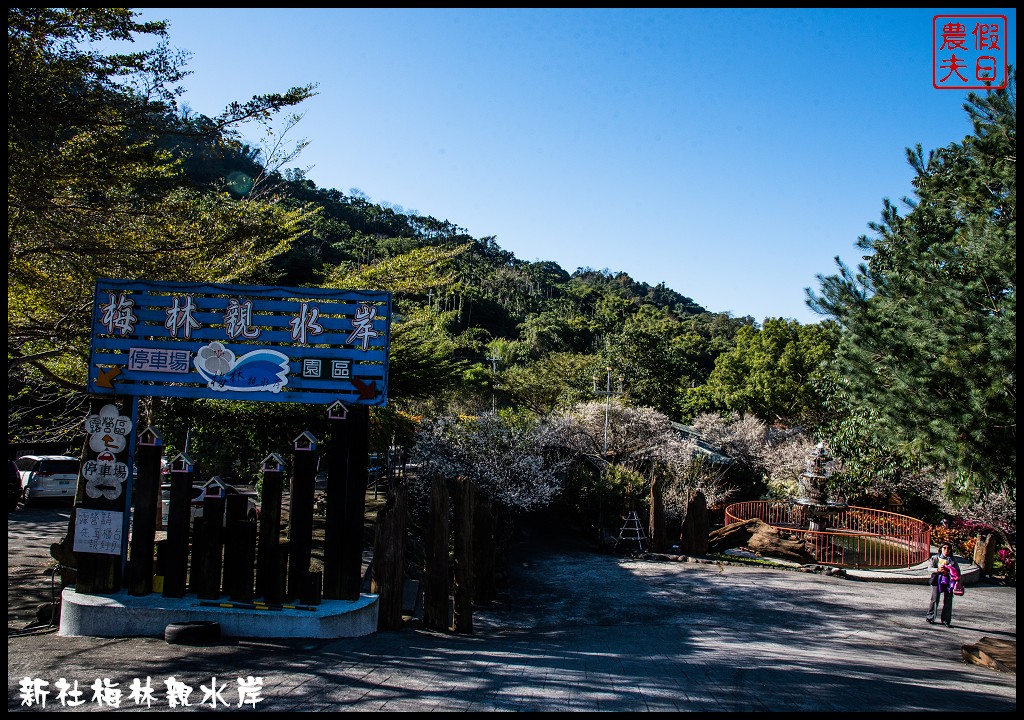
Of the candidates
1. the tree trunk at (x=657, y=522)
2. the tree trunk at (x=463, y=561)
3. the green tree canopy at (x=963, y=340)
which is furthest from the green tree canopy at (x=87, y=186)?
the tree trunk at (x=657, y=522)

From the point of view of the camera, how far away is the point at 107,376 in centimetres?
792

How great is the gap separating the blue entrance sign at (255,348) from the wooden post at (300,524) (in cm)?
78

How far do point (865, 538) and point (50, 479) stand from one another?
69.3 feet

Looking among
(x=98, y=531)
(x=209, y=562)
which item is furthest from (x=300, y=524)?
(x=98, y=531)

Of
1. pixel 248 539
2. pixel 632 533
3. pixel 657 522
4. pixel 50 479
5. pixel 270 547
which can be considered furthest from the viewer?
pixel 632 533

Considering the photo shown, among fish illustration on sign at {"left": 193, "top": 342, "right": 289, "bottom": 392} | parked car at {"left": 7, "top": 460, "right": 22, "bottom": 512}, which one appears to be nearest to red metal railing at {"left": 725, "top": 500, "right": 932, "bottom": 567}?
fish illustration on sign at {"left": 193, "top": 342, "right": 289, "bottom": 392}

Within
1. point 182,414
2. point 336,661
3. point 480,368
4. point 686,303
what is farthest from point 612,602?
point 686,303

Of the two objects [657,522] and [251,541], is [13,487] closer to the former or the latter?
[251,541]

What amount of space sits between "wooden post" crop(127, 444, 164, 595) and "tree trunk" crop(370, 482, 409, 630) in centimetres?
261

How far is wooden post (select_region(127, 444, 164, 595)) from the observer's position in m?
7.54

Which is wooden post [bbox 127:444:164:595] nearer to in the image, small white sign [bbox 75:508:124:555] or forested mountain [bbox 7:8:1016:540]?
small white sign [bbox 75:508:124:555]

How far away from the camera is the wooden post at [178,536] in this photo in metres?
7.57

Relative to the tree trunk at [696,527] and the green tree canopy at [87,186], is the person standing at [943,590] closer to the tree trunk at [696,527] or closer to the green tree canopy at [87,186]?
the tree trunk at [696,527]

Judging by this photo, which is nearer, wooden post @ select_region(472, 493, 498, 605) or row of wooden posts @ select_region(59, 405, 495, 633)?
row of wooden posts @ select_region(59, 405, 495, 633)
